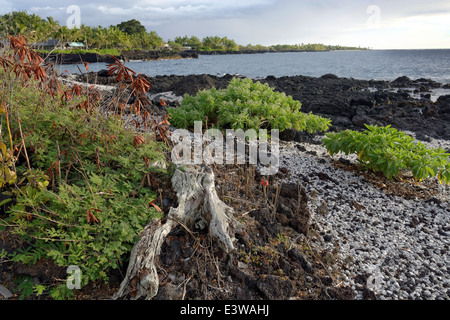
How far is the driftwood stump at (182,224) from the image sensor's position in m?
2.64

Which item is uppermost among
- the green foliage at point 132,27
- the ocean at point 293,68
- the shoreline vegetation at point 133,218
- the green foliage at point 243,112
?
the green foliage at point 132,27

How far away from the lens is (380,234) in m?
4.19

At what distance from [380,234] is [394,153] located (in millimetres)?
1608

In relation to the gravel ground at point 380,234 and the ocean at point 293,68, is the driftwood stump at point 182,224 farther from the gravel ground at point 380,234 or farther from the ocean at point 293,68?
the ocean at point 293,68

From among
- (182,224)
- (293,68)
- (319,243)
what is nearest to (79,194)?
(182,224)

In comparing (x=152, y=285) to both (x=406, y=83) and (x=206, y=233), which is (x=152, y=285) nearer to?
(x=206, y=233)

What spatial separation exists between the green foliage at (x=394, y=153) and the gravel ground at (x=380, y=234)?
0.48m

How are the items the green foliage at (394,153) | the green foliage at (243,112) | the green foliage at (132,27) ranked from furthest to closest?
the green foliage at (132,27) < the green foliage at (243,112) < the green foliage at (394,153)

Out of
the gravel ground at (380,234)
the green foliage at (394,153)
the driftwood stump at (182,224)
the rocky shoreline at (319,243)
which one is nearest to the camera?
the driftwood stump at (182,224)

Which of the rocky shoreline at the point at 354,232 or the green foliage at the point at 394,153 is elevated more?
the green foliage at the point at 394,153

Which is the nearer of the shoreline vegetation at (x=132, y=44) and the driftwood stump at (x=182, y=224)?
the driftwood stump at (x=182, y=224)

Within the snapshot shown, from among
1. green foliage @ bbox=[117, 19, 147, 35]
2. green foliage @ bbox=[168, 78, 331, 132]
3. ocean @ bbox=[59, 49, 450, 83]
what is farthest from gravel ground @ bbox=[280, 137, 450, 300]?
green foliage @ bbox=[117, 19, 147, 35]

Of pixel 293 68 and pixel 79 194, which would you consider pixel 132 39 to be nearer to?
pixel 293 68

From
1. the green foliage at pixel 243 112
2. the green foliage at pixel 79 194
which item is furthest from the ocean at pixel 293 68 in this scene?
the green foliage at pixel 79 194
